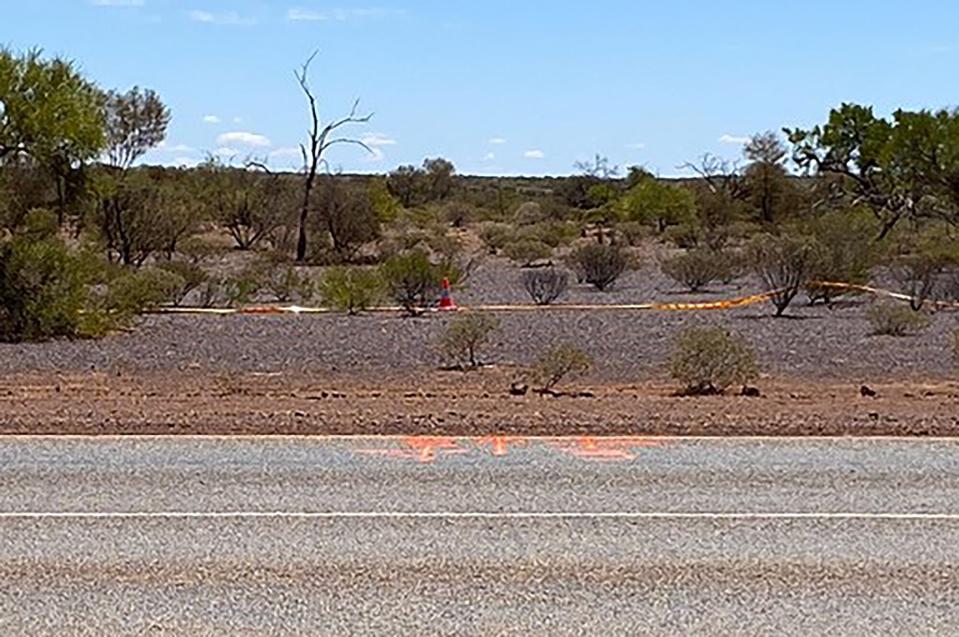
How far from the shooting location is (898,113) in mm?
52531

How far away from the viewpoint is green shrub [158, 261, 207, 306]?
117 feet

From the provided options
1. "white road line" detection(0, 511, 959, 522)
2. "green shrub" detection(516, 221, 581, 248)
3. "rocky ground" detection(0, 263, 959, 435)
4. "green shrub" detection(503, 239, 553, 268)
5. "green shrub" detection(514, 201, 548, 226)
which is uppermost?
"green shrub" detection(514, 201, 548, 226)

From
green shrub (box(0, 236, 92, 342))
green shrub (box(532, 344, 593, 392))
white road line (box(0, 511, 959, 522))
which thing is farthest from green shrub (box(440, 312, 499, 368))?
white road line (box(0, 511, 959, 522))

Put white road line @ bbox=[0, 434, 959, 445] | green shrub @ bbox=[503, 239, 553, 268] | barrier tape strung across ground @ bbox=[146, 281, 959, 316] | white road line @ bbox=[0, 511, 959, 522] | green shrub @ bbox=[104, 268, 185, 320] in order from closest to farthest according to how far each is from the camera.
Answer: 1. white road line @ bbox=[0, 511, 959, 522]
2. white road line @ bbox=[0, 434, 959, 445]
3. green shrub @ bbox=[104, 268, 185, 320]
4. barrier tape strung across ground @ bbox=[146, 281, 959, 316]
5. green shrub @ bbox=[503, 239, 553, 268]

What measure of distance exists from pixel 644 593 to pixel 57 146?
74.0ft

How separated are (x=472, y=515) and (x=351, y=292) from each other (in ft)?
78.7

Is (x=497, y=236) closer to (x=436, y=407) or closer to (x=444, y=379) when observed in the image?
(x=444, y=379)

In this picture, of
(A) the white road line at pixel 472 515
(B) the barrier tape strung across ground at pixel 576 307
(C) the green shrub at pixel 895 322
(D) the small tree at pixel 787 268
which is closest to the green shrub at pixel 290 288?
(B) the barrier tape strung across ground at pixel 576 307

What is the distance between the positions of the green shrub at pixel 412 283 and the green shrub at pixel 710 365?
14.7 m

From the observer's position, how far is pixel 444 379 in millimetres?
22250

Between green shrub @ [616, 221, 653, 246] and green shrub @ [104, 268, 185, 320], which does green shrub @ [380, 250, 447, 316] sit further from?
green shrub @ [616, 221, 653, 246]

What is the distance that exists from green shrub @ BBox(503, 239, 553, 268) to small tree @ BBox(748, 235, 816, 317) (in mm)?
15445

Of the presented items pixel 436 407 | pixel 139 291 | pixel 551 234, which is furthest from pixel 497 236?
pixel 436 407

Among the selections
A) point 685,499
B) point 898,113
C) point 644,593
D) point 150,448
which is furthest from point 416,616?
point 898,113
